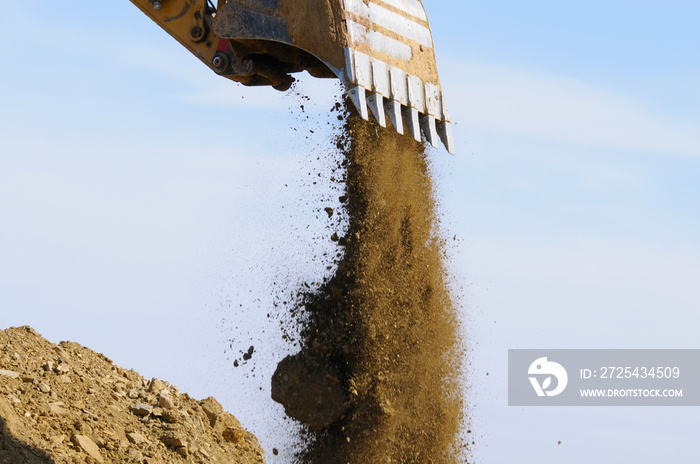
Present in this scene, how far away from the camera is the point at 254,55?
530cm

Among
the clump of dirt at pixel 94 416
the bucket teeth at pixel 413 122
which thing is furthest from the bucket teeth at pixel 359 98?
the clump of dirt at pixel 94 416

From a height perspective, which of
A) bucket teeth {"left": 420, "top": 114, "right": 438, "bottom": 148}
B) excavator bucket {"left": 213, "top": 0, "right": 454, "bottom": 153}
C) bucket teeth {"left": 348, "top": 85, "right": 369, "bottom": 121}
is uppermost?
excavator bucket {"left": 213, "top": 0, "right": 454, "bottom": 153}

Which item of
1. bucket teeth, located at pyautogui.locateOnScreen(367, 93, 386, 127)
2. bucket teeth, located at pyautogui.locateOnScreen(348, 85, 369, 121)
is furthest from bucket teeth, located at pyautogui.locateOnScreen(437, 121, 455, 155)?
bucket teeth, located at pyautogui.locateOnScreen(348, 85, 369, 121)

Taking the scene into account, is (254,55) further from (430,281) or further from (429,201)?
(430,281)

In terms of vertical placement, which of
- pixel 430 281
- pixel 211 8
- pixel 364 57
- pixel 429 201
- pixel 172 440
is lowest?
pixel 172 440

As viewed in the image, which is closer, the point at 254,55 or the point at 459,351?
the point at 254,55

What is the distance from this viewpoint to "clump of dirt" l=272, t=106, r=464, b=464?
5.59 meters

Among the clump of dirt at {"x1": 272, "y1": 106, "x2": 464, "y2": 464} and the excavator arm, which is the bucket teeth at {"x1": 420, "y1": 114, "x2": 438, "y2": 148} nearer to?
the excavator arm

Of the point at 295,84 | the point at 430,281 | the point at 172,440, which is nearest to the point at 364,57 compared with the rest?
the point at 295,84

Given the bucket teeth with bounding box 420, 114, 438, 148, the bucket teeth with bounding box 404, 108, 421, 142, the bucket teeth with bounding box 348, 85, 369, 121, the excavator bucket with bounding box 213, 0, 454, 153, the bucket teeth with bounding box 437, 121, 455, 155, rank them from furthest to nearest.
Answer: the bucket teeth with bounding box 437, 121, 455, 155, the bucket teeth with bounding box 420, 114, 438, 148, the bucket teeth with bounding box 404, 108, 421, 142, the excavator bucket with bounding box 213, 0, 454, 153, the bucket teeth with bounding box 348, 85, 369, 121

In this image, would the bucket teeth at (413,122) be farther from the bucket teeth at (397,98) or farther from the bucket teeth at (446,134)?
the bucket teeth at (446,134)

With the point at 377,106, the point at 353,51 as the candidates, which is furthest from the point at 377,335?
the point at 353,51

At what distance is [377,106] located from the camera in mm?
4836

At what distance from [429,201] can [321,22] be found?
163 centimetres
